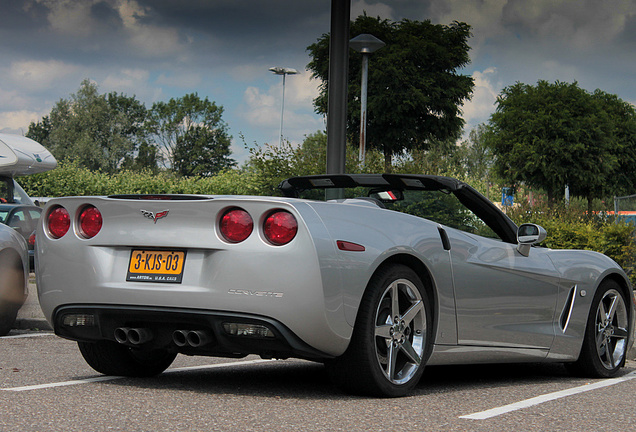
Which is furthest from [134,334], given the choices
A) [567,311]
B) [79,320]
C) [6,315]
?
[6,315]

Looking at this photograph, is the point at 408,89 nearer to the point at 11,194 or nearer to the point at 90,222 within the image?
the point at 11,194

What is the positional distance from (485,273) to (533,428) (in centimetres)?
156

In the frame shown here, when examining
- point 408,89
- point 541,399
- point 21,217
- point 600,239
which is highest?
point 408,89

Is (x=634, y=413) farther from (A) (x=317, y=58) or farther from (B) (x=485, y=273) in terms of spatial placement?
(A) (x=317, y=58)

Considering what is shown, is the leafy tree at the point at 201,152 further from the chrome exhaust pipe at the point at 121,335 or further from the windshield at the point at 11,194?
the chrome exhaust pipe at the point at 121,335

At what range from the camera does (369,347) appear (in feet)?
15.8

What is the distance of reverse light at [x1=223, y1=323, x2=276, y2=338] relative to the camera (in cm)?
460

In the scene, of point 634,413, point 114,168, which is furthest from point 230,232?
point 114,168

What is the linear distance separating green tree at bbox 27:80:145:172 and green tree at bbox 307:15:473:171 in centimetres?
4778

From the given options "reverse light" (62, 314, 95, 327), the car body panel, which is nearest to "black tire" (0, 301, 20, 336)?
"reverse light" (62, 314, 95, 327)

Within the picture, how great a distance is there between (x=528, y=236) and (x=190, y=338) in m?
2.50

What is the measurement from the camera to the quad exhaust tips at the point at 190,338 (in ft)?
15.5

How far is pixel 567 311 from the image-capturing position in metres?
6.51

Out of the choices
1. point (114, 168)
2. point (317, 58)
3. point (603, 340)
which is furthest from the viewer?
point (114, 168)
